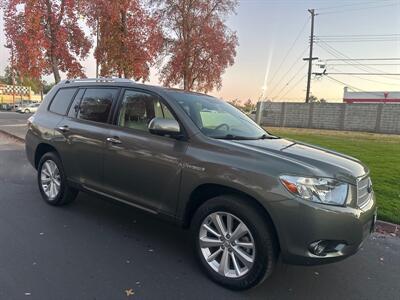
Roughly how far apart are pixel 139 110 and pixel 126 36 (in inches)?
406

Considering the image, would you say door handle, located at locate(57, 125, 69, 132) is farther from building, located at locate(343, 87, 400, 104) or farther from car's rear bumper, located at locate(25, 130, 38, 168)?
building, located at locate(343, 87, 400, 104)

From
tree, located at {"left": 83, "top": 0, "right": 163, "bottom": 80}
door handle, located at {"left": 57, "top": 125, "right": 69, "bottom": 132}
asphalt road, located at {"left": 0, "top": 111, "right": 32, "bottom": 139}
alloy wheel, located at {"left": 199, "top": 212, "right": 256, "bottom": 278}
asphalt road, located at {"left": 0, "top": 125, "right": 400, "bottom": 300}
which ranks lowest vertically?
asphalt road, located at {"left": 0, "top": 125, "right": 400, "bottom": 300}

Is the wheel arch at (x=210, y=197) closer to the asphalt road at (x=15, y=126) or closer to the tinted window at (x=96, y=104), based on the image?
the tinted window at (x=96, y=104)

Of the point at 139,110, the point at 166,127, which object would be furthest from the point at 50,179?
the point at 166,127

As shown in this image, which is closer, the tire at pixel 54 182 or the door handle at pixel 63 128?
the door handle at pixel 63 128

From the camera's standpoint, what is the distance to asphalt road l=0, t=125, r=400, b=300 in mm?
3268

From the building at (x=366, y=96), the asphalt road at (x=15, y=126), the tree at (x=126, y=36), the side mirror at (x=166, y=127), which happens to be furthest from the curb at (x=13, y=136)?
the building at (x=366, y=96)

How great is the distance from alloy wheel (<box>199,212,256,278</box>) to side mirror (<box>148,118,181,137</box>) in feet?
2.95

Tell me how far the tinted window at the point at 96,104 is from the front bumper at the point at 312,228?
251 centimetres

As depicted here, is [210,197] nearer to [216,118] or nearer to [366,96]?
[216,118]

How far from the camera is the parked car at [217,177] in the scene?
10.1ft

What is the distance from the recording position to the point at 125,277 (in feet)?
11.4

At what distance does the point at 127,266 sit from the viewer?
3688mm

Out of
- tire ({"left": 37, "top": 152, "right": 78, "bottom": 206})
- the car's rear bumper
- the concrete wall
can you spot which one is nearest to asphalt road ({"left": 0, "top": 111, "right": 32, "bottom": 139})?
the car's rear bumper
